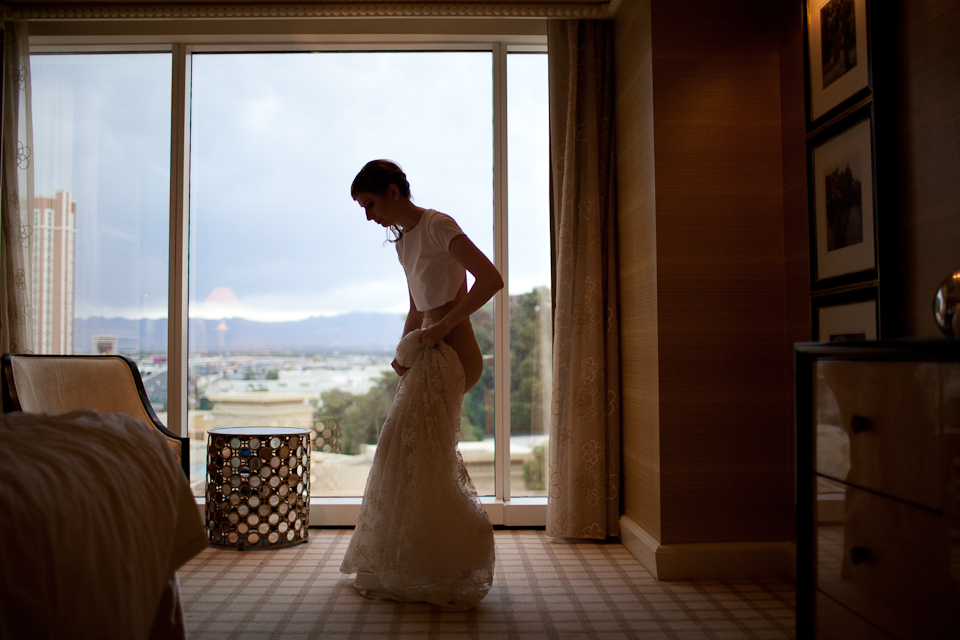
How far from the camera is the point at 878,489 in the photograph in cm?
128

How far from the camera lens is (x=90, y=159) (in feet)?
11.0

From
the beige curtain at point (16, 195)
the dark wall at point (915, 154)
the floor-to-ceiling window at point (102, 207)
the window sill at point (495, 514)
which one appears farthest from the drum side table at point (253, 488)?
the dark wall at point (915, 154)

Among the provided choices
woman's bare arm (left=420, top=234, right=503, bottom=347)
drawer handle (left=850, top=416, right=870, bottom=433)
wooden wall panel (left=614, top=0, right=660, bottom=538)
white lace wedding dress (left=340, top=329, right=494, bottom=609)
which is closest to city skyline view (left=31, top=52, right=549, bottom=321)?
wooden wall panel (left=614, top=0, right=660, bottom=538)

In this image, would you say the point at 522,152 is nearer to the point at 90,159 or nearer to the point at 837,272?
the point at 837,272

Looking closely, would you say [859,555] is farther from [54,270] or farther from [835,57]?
[54,270]

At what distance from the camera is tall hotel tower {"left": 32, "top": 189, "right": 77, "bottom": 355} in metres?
3.29

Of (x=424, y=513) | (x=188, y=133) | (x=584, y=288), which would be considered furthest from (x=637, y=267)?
(x=188, y=133)

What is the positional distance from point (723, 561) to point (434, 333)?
1405mm

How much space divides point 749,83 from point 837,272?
93cm

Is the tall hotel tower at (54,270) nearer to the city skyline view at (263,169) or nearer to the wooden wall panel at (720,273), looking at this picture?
the city skyline view at (263,169)

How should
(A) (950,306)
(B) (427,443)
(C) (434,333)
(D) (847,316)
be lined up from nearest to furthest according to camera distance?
(A) (950,306), (D) (847,316), (B) (427,443), (C) (434,333)

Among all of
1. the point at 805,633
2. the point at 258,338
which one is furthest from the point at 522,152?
the point at 805,633

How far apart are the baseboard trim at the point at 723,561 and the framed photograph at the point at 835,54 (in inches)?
62.6

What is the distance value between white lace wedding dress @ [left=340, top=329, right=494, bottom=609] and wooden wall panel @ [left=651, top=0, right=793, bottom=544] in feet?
2.66
